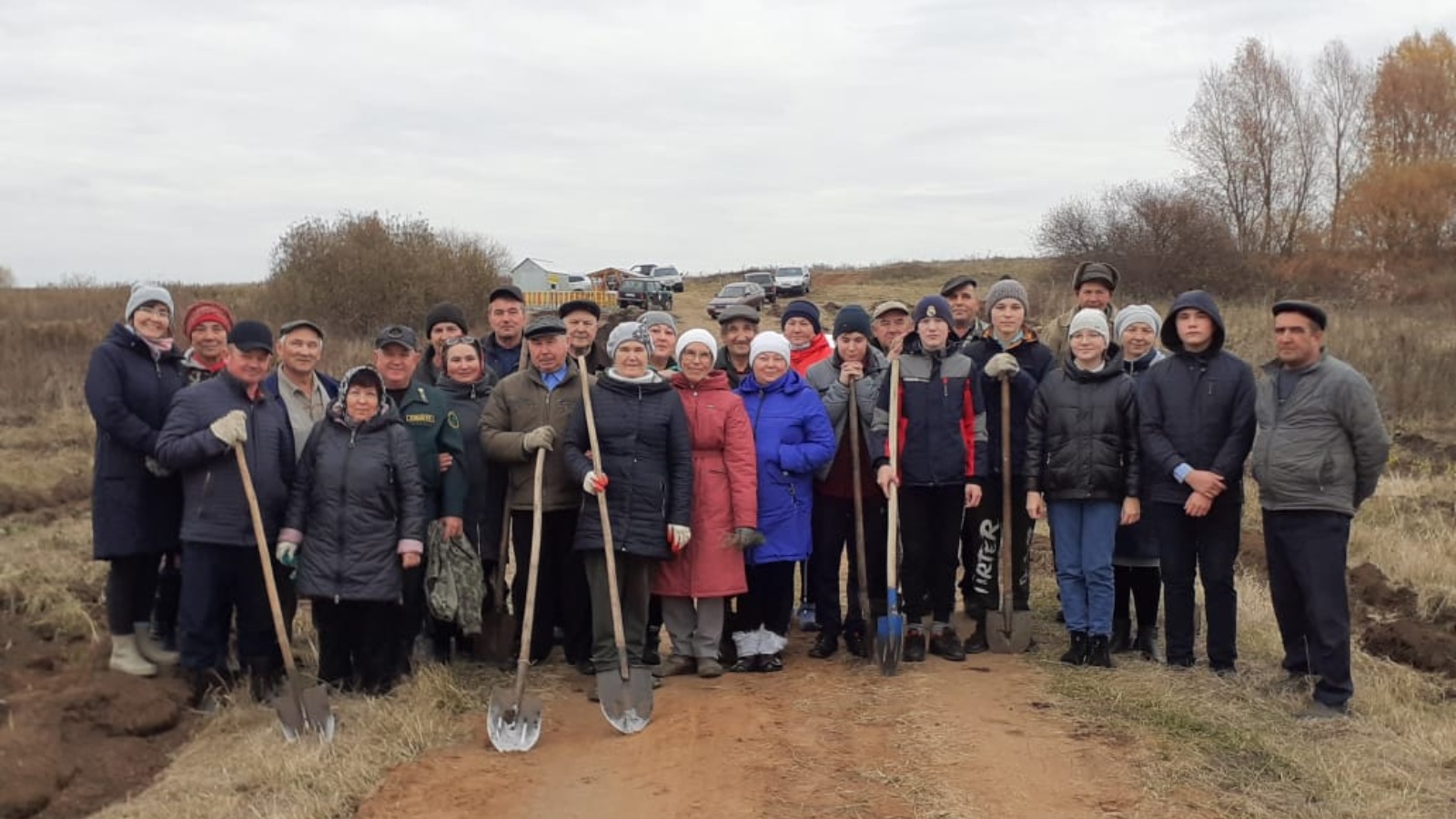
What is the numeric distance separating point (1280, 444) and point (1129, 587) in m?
1.39

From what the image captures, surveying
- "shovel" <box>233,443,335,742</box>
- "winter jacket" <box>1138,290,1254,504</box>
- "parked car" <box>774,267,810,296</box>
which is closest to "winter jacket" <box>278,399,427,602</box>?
"shovel" <box>233,443,335,742</box>

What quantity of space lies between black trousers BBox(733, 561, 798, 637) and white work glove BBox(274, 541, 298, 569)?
7.46 ft

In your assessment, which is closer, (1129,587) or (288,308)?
(1129,587)

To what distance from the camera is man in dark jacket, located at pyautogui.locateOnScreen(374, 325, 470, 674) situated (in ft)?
18.8

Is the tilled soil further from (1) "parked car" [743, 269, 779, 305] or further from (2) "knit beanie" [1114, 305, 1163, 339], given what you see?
(1) "parked car" [743, 269, 779, 305]

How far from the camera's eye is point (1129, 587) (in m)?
6.43

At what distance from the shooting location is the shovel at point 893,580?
584 cm

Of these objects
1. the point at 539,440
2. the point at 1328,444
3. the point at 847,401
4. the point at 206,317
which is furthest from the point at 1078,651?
the point at 206,317

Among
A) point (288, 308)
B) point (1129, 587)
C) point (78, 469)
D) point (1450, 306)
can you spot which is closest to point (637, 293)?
point (288, 308)

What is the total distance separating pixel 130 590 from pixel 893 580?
13.3 feet

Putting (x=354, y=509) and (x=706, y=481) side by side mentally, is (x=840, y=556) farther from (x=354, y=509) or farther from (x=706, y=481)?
(x=354, y=509)

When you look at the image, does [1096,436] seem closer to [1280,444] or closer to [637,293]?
[1280,444]

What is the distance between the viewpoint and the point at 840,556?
641 centimetres

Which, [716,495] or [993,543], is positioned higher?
[716,495]
